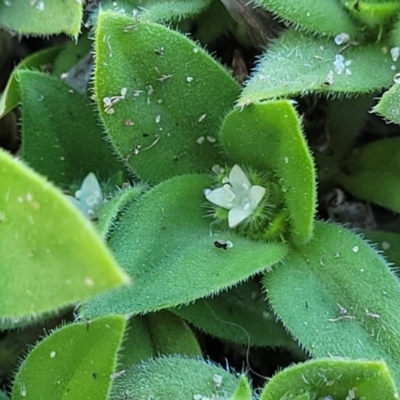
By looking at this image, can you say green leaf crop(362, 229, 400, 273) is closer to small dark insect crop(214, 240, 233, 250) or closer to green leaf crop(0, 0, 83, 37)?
small dark insect crop(214, 240, 233, 250)

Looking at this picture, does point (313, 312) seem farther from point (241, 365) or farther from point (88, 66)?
point (88, 66)

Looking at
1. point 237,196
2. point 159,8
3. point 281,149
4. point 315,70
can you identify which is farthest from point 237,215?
point 159,8

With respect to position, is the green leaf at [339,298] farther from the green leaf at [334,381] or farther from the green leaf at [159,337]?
the green leaf at [159,337]

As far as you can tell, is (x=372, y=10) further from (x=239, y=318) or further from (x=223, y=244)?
(x=239, y=318)

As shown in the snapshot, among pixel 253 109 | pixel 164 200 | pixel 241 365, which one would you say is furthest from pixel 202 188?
pixel 241 365

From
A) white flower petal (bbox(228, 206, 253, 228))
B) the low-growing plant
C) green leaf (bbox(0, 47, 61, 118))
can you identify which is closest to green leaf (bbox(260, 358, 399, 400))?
the low-growing plant

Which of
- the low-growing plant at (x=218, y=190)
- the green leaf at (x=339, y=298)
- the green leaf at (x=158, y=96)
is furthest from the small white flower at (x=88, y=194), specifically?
the green leaf at (x=339, y=298)
